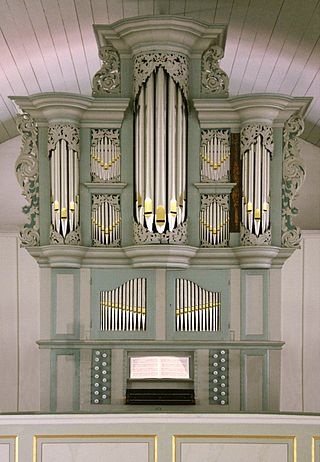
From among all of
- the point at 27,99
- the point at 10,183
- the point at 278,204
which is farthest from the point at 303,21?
the point at 10,183

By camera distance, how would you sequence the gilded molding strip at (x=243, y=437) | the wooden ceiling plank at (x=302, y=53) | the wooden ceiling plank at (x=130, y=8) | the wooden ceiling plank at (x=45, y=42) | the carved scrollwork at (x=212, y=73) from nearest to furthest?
1. the gilded molding strip at (x=243, y=437)
2. the wooden ceiling plank at (x=45, y=42)
3. the wooden ceiling plank at (x=302, y=53)
4. the wooden ceiling plank at (x=130, y=8)
5. the carved scrollwork at (x=212, y=73)

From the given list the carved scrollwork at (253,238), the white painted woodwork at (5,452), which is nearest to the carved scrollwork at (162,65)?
the carved scrollwork at (253,238)

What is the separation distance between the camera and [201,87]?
8625 millimetres

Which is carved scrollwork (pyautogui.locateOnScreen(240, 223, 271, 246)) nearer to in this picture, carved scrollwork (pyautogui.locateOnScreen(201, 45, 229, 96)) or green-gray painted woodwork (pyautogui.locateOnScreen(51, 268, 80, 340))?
carved scrollwork (pyautogui.locateOnScreen(201, 45, 229, 96))

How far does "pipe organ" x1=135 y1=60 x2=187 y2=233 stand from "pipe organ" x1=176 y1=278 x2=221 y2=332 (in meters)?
0.78

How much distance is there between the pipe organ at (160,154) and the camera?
8234 millimetres

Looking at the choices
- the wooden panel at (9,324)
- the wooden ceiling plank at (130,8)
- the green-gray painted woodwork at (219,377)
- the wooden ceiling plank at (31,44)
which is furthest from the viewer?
the wooden panel at (9,324)

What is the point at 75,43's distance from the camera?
9.17 m

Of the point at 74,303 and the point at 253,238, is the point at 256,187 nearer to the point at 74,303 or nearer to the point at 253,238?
the point at 253,238

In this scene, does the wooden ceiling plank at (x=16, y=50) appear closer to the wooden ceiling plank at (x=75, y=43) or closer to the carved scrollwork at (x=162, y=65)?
the wooden ceiling plank at (x=75, y=43)

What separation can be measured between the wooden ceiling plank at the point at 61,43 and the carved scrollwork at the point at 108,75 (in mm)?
519

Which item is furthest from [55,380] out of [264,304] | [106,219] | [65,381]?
[264,304]

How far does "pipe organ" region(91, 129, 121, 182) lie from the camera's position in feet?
28.0

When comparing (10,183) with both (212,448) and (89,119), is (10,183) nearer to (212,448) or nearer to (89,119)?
(89,119)
